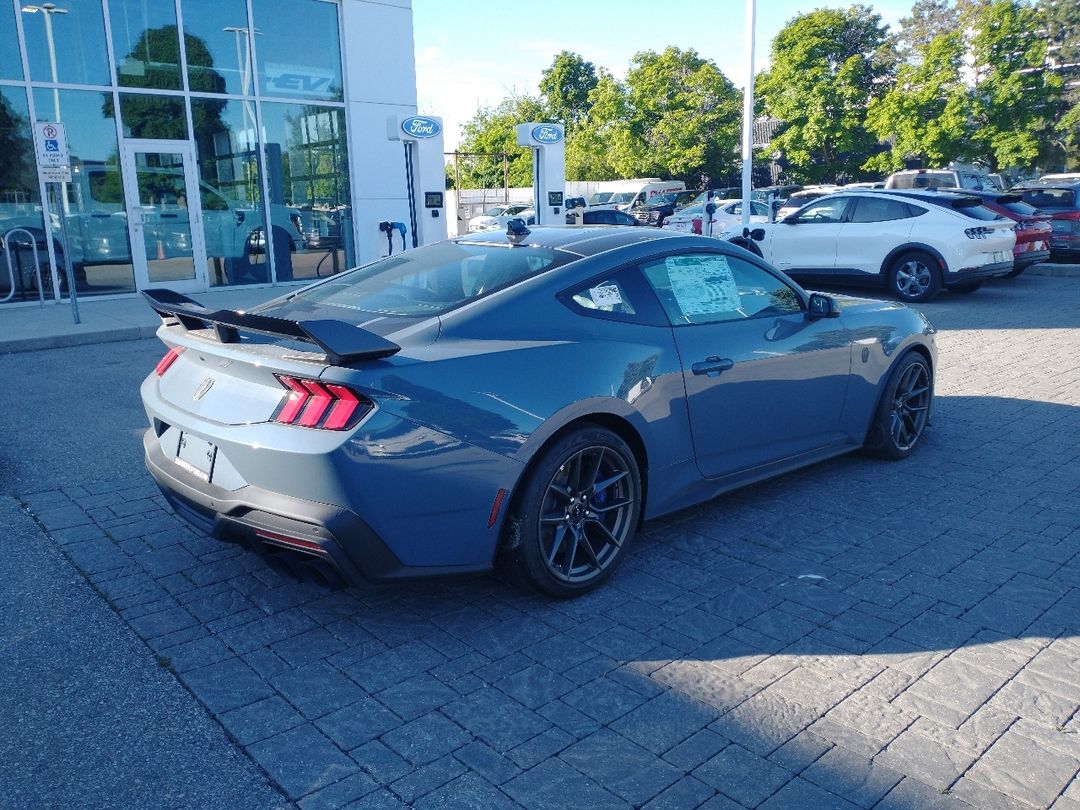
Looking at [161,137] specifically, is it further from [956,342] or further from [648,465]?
[648,465]

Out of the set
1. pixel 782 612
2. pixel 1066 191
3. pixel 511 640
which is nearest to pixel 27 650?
pixel 511 640

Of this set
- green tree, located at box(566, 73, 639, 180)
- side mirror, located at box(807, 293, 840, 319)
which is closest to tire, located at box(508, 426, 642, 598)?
side mirror, located at box(807, 293, 840, 319)

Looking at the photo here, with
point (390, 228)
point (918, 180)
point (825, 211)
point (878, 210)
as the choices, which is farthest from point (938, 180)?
point (390, 228)

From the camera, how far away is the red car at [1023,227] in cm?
1404

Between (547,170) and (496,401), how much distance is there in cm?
1423

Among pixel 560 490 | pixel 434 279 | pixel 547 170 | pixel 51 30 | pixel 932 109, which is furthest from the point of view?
pixel 932 109

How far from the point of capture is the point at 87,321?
1217 cm

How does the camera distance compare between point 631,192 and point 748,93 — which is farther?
point 631,192

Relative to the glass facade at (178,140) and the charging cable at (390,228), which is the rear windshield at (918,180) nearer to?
the charging cable at (390,228)

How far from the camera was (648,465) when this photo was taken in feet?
13.5

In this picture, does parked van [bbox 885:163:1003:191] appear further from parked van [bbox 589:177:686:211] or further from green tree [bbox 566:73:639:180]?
green tree [bbox 566:73:639:180]

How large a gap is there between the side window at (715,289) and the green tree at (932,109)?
35.1m

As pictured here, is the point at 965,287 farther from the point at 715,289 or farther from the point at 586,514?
the point at 586,514

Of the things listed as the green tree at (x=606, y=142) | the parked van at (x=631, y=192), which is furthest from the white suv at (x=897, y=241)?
the green tree at (x=606, y=142)
